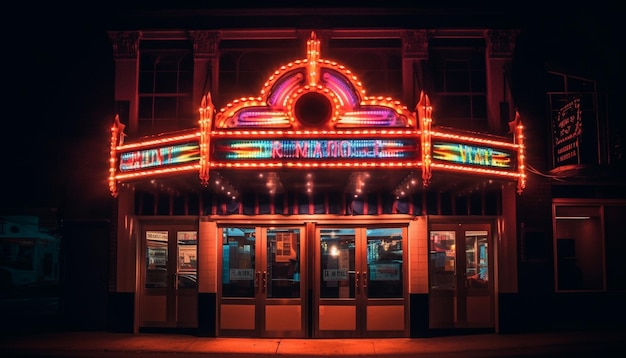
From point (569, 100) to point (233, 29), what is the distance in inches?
309

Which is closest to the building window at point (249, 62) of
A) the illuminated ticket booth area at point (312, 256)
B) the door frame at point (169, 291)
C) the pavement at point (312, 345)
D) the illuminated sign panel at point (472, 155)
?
the illuminated ticket booth area at point (312, 256)

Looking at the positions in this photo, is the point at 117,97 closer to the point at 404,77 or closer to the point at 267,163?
the point at 267,163

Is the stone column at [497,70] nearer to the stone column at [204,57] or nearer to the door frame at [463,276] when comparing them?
the door frame at [463,276]

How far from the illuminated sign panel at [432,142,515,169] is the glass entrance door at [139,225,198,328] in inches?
240

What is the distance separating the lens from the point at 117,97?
44.6 ft

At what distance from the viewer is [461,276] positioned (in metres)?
13.1

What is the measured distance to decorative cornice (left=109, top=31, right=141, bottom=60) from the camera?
13.6 metres

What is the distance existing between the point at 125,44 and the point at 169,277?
563cm

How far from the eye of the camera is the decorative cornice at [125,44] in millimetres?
13641

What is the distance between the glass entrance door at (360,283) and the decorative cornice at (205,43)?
495cm

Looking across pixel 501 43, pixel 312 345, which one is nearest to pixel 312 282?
pixel 312 345

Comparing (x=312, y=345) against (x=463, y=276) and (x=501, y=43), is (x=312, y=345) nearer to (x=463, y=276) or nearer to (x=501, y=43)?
(x=463, y=276)

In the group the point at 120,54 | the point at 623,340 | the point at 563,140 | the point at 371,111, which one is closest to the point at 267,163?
the point at 371,111

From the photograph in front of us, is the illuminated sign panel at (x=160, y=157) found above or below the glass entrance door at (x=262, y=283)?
above
